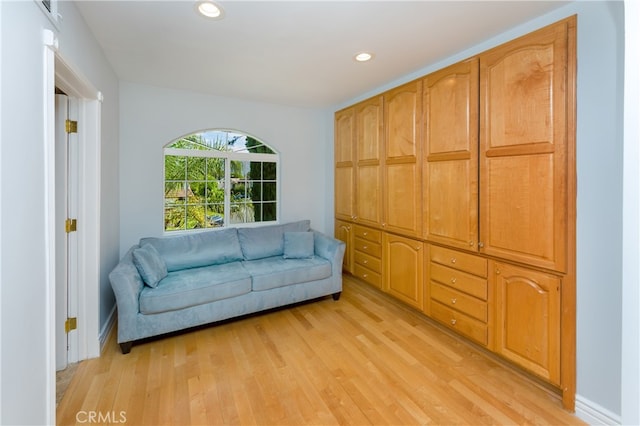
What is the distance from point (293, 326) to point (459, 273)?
162 centimetres

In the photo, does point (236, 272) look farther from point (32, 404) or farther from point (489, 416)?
point (489, 416)

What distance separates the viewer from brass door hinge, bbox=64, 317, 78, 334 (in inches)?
84.2

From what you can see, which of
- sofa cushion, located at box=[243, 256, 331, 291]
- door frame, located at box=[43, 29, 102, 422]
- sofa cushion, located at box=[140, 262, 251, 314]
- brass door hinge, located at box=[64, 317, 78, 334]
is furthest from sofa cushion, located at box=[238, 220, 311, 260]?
brass door hinge, located at box=[64, 317, 78, 334]

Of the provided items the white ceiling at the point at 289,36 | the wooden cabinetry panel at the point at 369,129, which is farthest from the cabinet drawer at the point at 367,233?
the white ceiling at the point at 289,36

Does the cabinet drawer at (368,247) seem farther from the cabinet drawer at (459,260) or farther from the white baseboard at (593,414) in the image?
the white baseboard at (593,414)

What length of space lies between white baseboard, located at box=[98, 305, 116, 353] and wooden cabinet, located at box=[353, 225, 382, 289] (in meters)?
2.74

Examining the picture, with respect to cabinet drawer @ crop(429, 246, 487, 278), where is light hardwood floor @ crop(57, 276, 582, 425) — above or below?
below

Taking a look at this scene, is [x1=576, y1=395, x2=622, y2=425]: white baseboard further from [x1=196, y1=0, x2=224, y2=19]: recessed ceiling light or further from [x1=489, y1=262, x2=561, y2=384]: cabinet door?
[x1=196, y1=0, x2=224, y2=19]: recessed ceiling light

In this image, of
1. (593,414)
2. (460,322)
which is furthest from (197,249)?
(593,414)

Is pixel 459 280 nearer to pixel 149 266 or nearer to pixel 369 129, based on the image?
pixel 369 129

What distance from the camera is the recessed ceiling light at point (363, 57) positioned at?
2494 mm

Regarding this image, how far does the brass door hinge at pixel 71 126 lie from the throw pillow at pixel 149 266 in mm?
1075

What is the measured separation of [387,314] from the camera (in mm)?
3035

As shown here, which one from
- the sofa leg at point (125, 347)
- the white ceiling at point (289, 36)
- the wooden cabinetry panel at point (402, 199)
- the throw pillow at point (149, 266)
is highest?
the white ceiling at point (289, 36)
